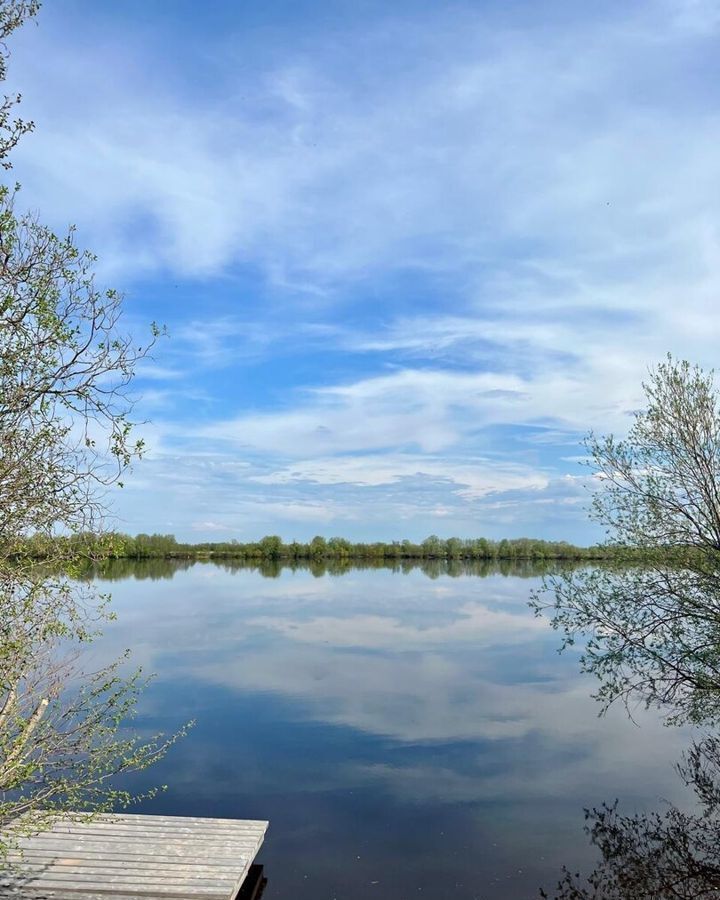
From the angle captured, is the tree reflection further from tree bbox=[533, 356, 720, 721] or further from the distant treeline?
the distant treeline

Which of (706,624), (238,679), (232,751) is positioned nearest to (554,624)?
(706,624)

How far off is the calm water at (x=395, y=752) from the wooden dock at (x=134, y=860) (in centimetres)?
143

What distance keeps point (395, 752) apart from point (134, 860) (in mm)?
9948

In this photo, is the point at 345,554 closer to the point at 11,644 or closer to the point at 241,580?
the point at 241,580

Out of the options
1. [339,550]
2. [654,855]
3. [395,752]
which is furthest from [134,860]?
[339,550]

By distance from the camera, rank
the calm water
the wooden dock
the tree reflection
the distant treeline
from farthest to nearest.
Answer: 1. the distant treeline
2. the calm water
3. the tree reflection
4. the wooden dock

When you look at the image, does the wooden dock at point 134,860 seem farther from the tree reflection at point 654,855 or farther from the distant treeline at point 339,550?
the distant treeline at point 339,550

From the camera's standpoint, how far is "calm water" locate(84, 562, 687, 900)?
479 inches

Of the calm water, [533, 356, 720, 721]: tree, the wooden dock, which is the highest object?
[533, 356, 720, 721]: tree

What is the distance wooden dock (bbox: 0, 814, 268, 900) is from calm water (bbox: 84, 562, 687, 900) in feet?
4.69

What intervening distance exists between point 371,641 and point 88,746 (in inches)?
1139

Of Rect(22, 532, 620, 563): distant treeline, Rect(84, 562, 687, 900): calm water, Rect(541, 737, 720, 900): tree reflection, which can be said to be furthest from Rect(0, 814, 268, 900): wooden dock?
Rect(22, 532, 620, 563): distant treeline

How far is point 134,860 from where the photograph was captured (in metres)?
9.76

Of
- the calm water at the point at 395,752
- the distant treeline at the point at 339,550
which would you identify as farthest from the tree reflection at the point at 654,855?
the distant treeline at the point at 339,550
